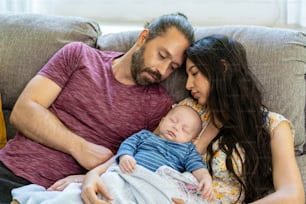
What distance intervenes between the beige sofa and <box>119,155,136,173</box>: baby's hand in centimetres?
38

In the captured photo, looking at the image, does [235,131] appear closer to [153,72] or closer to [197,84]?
[197,84]

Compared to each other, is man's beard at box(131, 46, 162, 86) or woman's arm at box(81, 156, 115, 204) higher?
man's beard at box(131, 46, 162, 86)

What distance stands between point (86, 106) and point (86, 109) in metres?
0.01

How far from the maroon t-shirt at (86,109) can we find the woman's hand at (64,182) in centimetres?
7

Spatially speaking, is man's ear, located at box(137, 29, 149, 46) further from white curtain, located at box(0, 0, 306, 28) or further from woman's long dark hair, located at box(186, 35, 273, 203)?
white curtain, located at box(0, 0, 306, 28)

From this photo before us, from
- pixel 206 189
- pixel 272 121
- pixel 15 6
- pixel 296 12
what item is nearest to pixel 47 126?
pixel 206 189

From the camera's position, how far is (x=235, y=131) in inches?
56.1

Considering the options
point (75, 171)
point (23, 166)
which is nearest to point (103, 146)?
point (75, 171)

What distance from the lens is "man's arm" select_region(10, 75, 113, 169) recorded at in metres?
1.51

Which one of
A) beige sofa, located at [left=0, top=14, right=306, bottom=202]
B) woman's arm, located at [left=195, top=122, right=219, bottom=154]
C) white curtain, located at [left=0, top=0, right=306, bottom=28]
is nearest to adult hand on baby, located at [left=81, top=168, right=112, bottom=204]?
woman's arm, located at [left=195, top=122, right=219, bottom=154]

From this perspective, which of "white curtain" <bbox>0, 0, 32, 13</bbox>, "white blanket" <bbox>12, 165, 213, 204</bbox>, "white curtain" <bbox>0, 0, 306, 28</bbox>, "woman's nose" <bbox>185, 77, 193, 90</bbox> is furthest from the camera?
"white curtain" <bbox>0, 0, 32, 13</bbox>

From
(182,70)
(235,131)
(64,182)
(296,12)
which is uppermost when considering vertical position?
(296,12)

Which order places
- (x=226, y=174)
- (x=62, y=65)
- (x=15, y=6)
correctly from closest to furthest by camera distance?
(x=226, y=174) < (x=62, y=65) < (x=15, y=6)

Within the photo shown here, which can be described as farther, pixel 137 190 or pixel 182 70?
pixel 182 70
